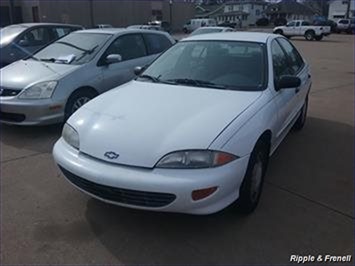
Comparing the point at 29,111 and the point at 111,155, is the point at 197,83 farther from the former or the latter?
the point at 29,111

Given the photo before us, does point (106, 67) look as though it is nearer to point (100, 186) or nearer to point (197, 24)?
point (100, 186)

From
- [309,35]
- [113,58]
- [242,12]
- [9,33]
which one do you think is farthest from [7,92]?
[242,12]

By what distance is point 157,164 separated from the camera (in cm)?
276

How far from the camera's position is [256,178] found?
3.31 meters

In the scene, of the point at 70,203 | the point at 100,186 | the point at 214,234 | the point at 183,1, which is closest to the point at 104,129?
the point at 100,186

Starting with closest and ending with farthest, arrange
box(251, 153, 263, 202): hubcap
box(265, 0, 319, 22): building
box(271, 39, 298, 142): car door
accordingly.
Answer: box(251, 153, 263, 202): hubcap, box(271, 39, 298, 142): car door, box(265, 0, 319, 22): building

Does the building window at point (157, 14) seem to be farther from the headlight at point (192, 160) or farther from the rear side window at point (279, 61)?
the headlight at point (192, 160)

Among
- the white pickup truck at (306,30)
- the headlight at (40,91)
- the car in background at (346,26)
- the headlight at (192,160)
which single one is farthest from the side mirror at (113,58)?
the car in background at (346,26)

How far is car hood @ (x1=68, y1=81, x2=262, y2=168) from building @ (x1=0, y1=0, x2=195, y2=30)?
41.8 meters

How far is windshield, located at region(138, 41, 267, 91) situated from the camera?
3818 millimetres

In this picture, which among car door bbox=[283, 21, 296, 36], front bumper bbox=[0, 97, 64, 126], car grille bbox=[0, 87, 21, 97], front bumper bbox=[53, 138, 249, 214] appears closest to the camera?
front bumper bbox=[53, 138, 249, 214]

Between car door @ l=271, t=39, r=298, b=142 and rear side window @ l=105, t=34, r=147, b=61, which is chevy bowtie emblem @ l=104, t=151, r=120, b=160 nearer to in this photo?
car door @ l=271, t=39, r=298, b=142

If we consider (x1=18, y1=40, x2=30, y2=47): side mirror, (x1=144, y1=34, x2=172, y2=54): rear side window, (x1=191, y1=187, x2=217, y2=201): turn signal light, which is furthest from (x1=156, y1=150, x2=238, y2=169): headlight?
(x1=18, y1=40, x2=30, y2=47): side mirror

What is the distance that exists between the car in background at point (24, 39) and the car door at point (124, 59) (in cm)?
341
